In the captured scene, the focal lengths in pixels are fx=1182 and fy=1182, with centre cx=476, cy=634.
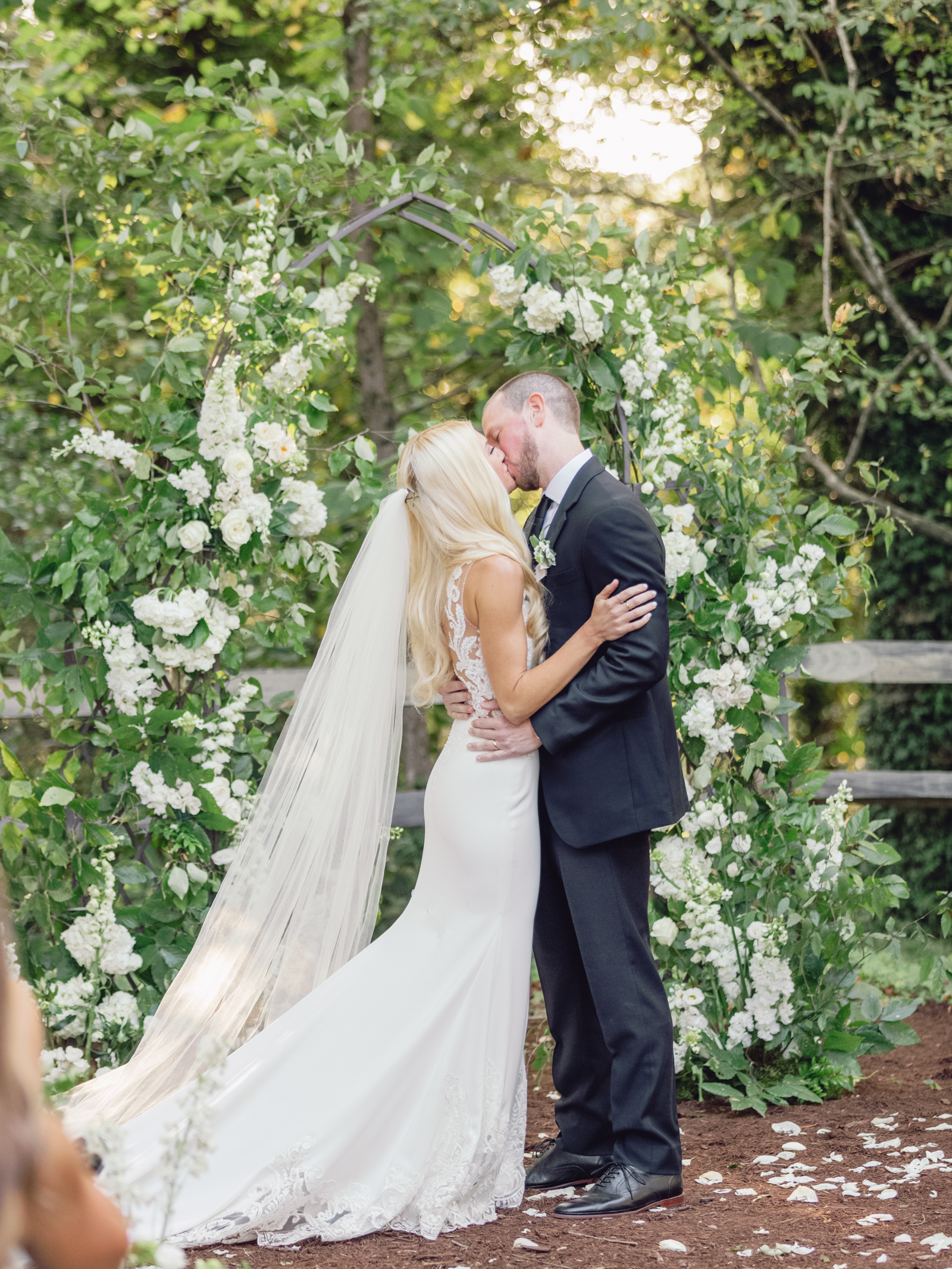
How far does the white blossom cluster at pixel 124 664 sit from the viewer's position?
11.8 ft

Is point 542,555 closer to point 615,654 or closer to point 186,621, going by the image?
point 615,654

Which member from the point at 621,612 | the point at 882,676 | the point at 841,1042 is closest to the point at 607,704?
the point at 621,612

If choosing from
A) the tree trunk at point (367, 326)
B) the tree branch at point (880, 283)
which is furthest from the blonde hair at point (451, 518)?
the tree branch at point (880, 283)

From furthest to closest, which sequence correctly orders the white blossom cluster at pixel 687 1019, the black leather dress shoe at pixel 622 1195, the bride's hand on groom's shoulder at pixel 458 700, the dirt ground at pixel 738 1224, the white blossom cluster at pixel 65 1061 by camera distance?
the white blossom cluster at pixel 687 1019, the white blossom cluster at pixel 65 1061, the bride's hand on groom's shoulder at pixel 458 700, the black leather dress shoe at pixel 622 1195, the dirt ground at pixel 738 1224

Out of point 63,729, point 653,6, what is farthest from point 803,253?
point 63,729

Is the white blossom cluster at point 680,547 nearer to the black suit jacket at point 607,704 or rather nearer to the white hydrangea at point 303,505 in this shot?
the black suit jacket at point 607,704

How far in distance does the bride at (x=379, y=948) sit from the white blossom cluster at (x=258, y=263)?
98 centimetres

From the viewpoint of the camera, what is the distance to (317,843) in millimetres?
3197

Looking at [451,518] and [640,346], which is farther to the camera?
→ [640,346]

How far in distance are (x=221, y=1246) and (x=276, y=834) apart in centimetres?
101

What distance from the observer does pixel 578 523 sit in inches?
122

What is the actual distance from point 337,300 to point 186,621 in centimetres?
116

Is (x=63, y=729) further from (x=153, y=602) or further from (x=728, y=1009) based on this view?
(x=728, y=1009)

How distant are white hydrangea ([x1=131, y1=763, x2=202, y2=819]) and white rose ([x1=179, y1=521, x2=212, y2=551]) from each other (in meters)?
0.69
